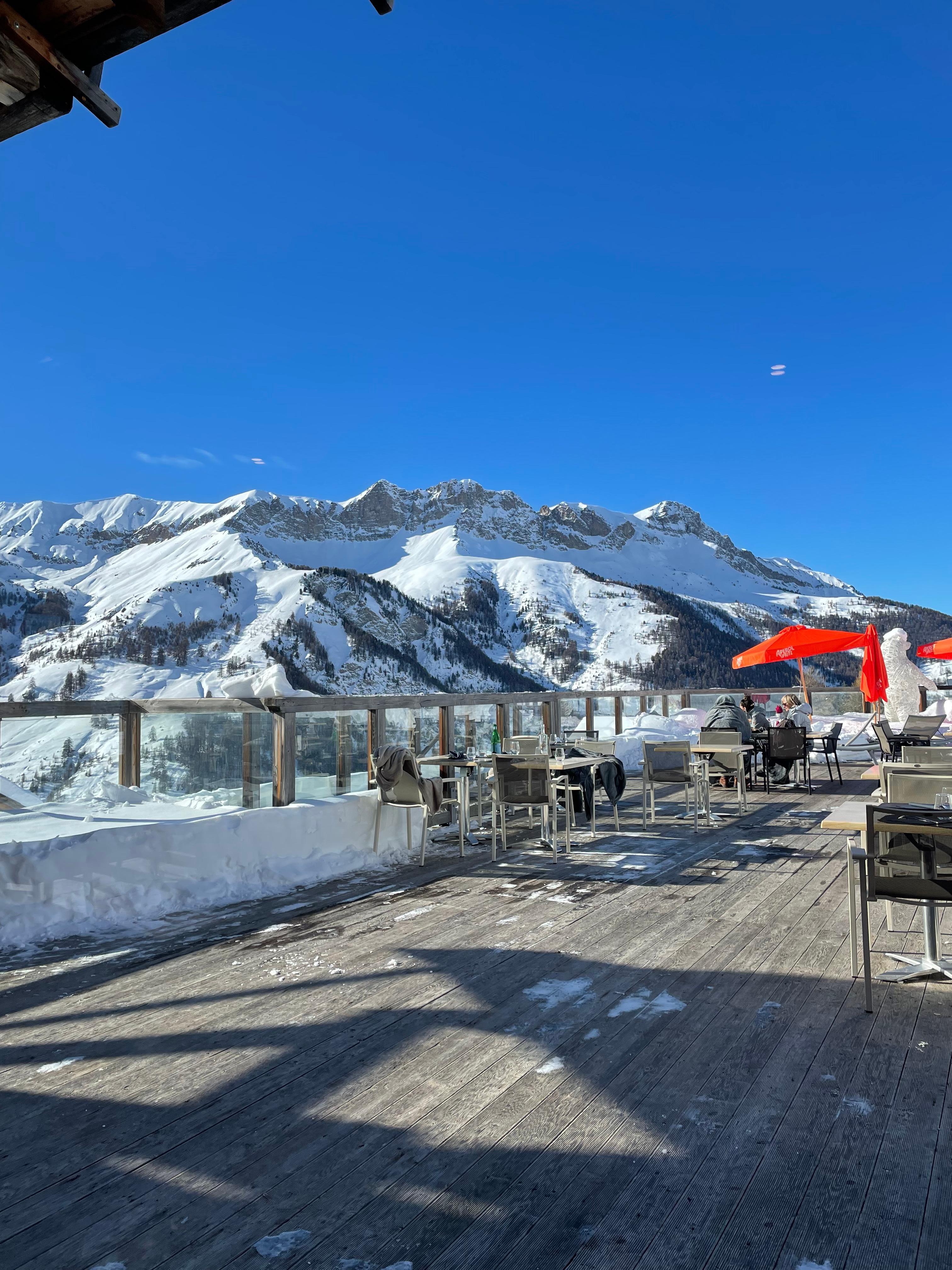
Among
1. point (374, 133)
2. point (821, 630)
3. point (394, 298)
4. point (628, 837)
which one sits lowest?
point (628, 837)

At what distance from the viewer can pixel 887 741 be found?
791cm

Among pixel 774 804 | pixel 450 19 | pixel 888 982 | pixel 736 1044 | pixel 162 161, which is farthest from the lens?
pixel 162 161

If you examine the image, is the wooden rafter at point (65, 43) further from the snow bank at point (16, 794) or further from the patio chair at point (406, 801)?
the patio chair at point (406, 801)

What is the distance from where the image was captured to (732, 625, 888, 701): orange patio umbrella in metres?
10.6

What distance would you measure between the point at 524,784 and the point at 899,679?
11.1 metres

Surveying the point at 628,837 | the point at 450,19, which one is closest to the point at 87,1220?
the point at 628,837

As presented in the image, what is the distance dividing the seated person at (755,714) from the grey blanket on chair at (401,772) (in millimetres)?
5557

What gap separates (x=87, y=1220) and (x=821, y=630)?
11.8 m

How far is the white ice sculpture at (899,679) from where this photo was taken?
1341 centimetres

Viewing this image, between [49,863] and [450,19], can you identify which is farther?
[450,19]

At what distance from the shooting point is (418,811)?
6.07 metres

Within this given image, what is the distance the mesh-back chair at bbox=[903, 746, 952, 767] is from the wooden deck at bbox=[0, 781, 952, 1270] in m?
1.78

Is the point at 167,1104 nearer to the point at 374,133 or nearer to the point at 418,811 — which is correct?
the point at 418,811

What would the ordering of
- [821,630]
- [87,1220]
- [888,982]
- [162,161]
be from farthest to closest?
[821,630], [162,161], [888,982], [87,1220]
